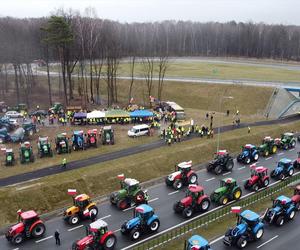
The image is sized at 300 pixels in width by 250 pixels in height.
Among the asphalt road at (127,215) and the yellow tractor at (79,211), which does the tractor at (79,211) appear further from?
the asphalt road at (127,215)

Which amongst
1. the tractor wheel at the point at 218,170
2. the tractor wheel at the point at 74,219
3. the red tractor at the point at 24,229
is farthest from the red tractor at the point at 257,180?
the red tractor at the point at 24,229

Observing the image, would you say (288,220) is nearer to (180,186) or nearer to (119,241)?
(180,186)

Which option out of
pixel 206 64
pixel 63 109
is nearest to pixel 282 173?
pixel 63 109

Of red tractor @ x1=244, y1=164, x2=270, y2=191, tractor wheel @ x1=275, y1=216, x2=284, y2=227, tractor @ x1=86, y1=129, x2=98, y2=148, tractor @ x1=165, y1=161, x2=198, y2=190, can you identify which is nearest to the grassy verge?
tractor @ x1=165, y1=161, x2=198, y2=190

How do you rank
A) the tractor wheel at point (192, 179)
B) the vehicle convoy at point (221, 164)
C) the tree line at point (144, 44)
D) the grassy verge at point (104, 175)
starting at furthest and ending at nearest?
the tree line at point (144, 44), the vehicle convoy at point (221, 164), the tractor wheel at point (192, 179), the grassy verge at point (104, 175)

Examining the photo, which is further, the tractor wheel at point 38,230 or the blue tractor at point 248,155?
the blue tractor at point 248,155
